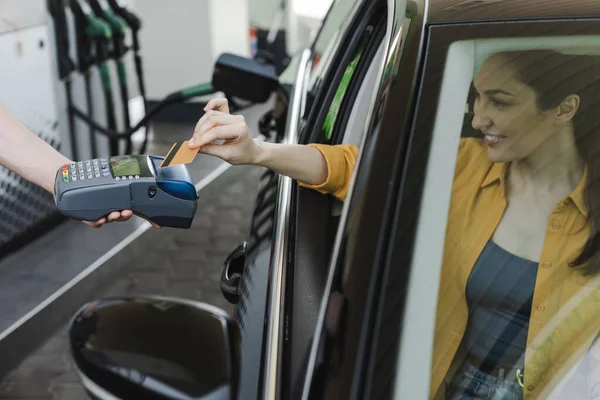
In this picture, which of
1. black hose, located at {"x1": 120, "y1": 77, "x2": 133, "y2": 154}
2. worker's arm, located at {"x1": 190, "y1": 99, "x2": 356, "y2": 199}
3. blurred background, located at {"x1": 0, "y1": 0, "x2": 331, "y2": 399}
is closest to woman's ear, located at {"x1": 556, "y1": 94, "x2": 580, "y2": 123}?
worker's arm, located at {"x1": 190, "y1": 99, "x2": 356, "y2": 199}

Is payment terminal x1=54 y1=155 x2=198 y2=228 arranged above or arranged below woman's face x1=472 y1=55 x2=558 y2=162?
below

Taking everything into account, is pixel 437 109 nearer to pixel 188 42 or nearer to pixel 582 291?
pixel 582 291

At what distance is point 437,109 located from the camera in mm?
1196

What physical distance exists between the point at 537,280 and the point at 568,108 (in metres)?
0.27

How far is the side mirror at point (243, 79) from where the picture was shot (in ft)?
8.59

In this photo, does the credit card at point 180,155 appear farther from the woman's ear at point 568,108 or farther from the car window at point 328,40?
the car window at point 328,40

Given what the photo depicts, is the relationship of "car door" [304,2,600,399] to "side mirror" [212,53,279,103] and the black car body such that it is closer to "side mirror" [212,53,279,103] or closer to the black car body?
the black car body

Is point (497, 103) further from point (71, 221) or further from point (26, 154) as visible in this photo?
point (71, 221)

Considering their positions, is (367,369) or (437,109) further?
(437,109)

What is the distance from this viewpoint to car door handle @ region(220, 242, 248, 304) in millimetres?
1730

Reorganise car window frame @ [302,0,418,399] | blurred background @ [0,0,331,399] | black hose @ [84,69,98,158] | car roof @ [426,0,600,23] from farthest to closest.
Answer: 1. black hose @ [84,69,98,158]
2. blurred background @ [0,0,331,399]
3. car roof @ [426,0,600,23]
4. car window frame @ [302,0,418,399]

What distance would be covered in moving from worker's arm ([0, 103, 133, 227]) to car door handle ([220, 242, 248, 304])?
427 mm

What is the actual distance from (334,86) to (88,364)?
1.06 m

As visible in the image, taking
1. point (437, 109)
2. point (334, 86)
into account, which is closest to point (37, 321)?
point (334, 86)
